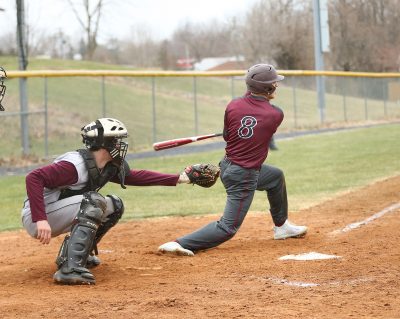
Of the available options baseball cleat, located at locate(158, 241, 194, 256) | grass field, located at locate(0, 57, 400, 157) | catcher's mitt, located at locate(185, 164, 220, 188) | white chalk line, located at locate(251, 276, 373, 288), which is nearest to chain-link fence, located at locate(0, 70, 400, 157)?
grass field, located at locate(0, 57, 400, 157)

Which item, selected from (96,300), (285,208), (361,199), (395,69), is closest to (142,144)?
(361,199)

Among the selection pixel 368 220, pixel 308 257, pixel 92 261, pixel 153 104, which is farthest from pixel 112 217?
pixel 153 104

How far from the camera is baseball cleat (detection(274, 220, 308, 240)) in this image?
7.68 metres

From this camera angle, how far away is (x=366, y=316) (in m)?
4.58

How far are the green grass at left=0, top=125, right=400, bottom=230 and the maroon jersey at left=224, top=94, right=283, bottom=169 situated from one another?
3.13m

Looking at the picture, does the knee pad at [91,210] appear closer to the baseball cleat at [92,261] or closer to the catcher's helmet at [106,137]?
the catcher's helmet at [106,137]

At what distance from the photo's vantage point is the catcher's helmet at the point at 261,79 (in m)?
7.07

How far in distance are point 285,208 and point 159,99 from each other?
24074mm

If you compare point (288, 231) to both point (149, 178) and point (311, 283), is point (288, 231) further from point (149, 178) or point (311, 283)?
point (311, 283)

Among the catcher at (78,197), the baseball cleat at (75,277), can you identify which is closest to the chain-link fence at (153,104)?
the catcher at (78,197)

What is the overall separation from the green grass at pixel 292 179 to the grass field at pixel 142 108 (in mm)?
3566

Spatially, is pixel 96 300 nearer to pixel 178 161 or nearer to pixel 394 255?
pixel 394 255

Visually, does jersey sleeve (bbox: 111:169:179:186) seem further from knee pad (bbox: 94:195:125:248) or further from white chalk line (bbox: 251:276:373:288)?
white chalk line (bbox: 251:276:373:288)

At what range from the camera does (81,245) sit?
5.97 meters
